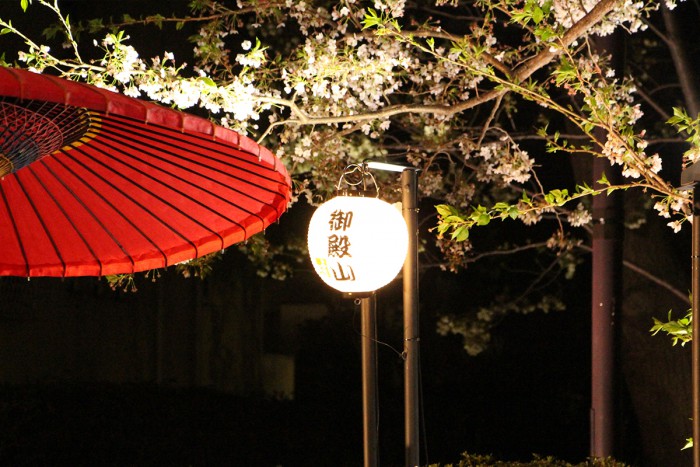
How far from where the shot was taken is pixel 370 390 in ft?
15.4

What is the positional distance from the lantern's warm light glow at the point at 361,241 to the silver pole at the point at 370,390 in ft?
0.77

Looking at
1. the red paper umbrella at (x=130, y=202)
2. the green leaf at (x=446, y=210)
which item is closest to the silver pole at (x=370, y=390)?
the green leaf at (x=446, y=210)

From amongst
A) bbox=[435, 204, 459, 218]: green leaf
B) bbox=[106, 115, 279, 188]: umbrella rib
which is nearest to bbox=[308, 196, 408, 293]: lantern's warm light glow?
bbox=[435, 204, 459, 218]: green leaf

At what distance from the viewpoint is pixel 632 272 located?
8.50m

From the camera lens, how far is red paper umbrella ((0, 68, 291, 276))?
3225 millimetres

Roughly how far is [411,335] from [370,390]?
1.30 feet

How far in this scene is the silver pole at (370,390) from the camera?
4.65 metres

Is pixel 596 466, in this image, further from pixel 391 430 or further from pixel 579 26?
pixel 391 430

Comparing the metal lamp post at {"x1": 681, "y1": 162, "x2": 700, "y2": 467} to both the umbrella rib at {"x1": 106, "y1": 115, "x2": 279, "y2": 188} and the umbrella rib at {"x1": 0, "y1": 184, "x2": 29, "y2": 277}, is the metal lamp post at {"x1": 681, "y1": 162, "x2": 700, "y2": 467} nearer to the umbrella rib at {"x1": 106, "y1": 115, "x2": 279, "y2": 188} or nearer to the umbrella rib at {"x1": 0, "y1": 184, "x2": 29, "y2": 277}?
the umbrella rib at {"x1": 106, "y1": 115, "x2": 279, "y2": 188}

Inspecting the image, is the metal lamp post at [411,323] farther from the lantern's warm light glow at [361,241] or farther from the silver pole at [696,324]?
the silver pole at [696,324]

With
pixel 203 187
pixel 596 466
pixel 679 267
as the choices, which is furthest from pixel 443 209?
pixel 679 267

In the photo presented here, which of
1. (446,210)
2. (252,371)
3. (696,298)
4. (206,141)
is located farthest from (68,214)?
(252,371)

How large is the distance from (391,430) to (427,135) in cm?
561

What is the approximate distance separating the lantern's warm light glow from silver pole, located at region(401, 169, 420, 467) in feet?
0.84
